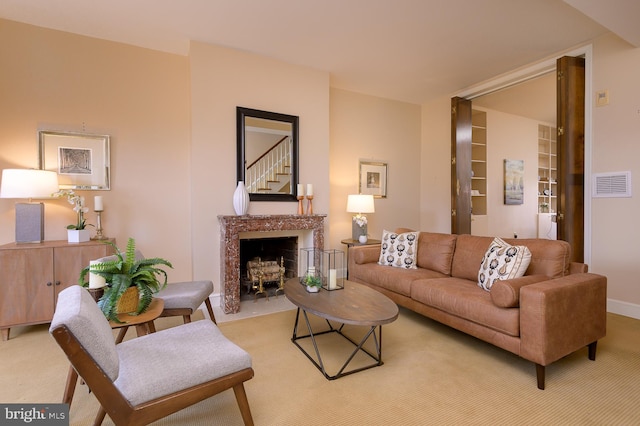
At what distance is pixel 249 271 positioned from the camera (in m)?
3.93

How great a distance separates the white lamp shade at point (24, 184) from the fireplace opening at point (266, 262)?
199 centimetres

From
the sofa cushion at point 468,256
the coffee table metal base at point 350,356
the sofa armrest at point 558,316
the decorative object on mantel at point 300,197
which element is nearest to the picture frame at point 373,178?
the decorative object on mantel at point 300,197

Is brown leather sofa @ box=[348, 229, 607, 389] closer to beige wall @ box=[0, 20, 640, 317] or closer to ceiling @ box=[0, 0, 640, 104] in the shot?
beige wall @ box=[0, 20, 640, 317]

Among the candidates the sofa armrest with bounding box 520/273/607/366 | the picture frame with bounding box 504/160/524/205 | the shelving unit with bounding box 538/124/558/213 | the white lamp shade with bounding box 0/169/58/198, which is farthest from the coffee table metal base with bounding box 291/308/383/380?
the shelving unit with bounding box 538/124/558/213

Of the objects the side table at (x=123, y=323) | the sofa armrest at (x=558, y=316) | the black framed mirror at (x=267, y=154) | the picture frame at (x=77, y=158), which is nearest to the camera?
the side table at (x=123, y=323)

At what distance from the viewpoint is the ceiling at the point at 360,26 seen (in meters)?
2.75

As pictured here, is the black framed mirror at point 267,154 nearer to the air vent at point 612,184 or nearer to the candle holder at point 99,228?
the candle holder at point 99,228

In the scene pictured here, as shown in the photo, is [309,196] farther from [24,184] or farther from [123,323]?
[24,184]

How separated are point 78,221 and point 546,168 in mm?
8522

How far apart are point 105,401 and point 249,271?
2.79 m

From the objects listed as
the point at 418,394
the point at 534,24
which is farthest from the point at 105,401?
the point at 534,24

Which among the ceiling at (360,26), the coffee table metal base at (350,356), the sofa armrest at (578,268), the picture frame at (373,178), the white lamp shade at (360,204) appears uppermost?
the ceiling at (360,26)

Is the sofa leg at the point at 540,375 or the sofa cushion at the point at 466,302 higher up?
the sofa cushion at the point at 466,302

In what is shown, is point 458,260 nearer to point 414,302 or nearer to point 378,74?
point 414,302
